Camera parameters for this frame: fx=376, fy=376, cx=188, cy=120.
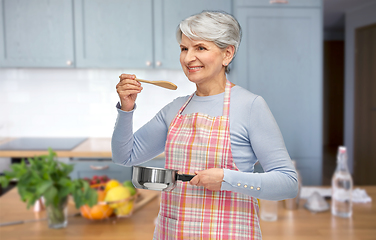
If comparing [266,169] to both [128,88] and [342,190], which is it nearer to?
[128,88]

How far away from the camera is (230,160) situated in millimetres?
889

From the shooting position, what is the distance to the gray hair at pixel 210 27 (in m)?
0.86

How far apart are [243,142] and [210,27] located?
0.91 ft

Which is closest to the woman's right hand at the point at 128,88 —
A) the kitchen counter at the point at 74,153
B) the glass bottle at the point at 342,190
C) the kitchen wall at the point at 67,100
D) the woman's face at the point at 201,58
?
the woman's face at the point at 201,58

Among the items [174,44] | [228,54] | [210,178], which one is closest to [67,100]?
[174,44]

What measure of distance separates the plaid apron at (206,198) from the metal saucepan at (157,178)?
0.07 meters

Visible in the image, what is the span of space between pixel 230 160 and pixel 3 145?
8.20 feet

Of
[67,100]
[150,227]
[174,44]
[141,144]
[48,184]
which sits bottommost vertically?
[150,227]

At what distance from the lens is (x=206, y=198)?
2.96 feet

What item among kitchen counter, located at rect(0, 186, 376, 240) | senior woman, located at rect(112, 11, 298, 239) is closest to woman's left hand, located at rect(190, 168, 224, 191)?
senior woman, located at rect(112, 11, 298, 239)

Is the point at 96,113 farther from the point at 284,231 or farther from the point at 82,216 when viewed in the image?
Answer: the point at 284,231

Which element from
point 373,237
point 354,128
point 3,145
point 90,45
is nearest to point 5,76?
point 3,145

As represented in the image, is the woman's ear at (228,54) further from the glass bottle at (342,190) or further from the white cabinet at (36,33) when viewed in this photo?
the white cabinet at (36,33)

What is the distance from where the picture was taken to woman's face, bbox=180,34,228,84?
88cm
